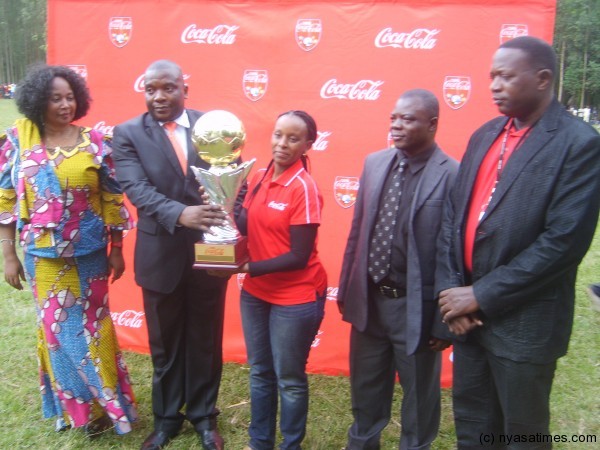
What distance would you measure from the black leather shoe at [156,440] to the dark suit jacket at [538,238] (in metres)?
1.89

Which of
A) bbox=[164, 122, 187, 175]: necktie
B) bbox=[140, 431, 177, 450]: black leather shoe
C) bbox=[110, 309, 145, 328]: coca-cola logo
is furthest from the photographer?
bbox=[110, 309, 145, 328]: coca-cola logo

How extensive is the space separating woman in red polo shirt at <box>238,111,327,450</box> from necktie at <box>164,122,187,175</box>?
363 millimetres

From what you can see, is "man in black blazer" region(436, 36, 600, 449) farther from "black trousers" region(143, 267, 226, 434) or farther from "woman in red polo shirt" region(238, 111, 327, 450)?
"black trousers" region(143, 267, 226, 434)

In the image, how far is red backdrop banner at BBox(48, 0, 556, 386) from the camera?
11.5 feet

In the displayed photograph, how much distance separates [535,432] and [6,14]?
2074 inches

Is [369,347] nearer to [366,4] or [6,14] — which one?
[366,4]

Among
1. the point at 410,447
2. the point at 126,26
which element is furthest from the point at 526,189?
the point at 126,26

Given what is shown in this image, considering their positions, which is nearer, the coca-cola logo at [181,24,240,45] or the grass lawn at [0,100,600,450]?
the grass lawn at [0,100,600,450]

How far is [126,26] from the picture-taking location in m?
3.92

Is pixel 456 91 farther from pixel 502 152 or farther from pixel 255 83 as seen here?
pixel 502 152

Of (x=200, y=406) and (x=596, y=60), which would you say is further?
(x=596, y=60)

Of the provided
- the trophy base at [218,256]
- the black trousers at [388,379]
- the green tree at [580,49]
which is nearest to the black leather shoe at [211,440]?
the black trousers at [388,379]

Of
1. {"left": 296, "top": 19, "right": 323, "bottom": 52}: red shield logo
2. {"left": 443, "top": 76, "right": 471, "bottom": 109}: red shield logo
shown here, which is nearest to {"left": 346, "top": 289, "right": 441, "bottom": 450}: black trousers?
{"left": 443, "top": 76, "right": 471, "bottom": 109}: red shield logo

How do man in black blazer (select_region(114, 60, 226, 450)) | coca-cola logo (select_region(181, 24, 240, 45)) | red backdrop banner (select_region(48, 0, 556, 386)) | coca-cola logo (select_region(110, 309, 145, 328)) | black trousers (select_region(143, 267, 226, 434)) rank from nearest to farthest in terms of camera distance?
man in black blazer (select_region(114, 60, 226, 450)) → black trousers (select_region(143, 267, 226, 434)) → red backdrop banner (select_region(48, 0, 556, 386)) → coca-cola logo (select_region(181, 24, 240, 45)) → coca-cola logo (select_region(110, 309, 145, 328))
